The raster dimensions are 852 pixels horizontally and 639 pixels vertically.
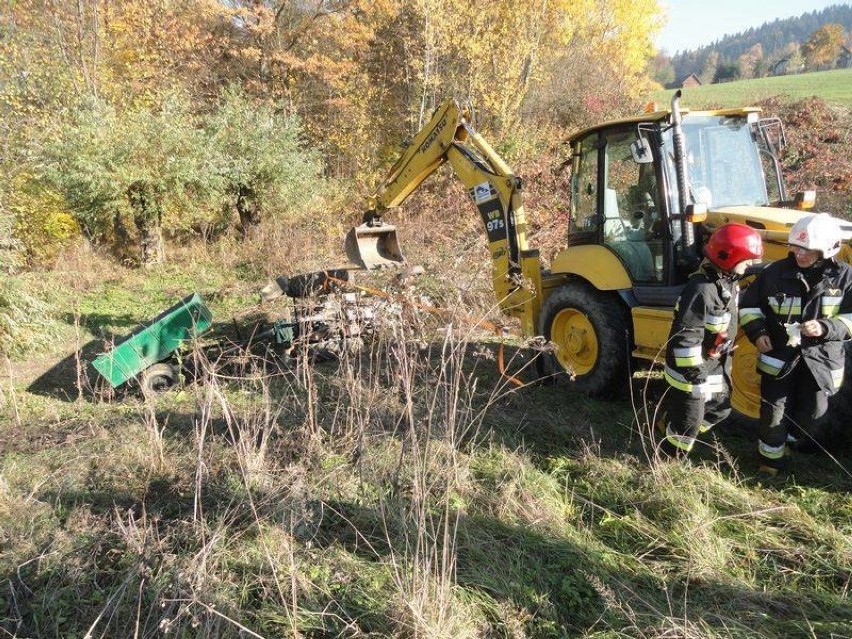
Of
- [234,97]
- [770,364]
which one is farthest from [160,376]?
[234,97]

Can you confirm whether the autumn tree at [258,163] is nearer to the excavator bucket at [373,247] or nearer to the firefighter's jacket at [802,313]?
the excavator bucket at [373,247]

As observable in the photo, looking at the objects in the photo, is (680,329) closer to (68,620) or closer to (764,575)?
(764,575)

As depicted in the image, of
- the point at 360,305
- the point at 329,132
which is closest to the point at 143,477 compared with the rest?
the point at 360,305

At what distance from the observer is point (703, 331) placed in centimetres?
321

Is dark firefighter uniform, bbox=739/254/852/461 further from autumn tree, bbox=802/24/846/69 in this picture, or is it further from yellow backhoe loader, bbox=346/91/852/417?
autumn tree, bbox=802/24/846/69

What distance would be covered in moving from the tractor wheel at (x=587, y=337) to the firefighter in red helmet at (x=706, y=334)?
0.95 m

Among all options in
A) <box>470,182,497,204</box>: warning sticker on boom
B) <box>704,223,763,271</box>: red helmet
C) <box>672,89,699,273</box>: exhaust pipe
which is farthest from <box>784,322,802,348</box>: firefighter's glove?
<box>470,182,497,204</box>: warning sticker on boom

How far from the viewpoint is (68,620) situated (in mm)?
2371

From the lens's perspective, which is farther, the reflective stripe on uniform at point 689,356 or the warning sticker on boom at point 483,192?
the warning sticker on boom at point 483,192

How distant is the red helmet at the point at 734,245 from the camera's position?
3.02 metres

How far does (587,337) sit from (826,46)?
2344 inches

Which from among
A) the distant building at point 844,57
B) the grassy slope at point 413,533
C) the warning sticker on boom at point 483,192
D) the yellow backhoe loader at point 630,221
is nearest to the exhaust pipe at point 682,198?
the yellow backhoe loader at point 630,221

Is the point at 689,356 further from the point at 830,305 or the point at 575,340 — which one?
the point at 575,340

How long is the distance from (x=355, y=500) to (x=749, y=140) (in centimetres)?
448
